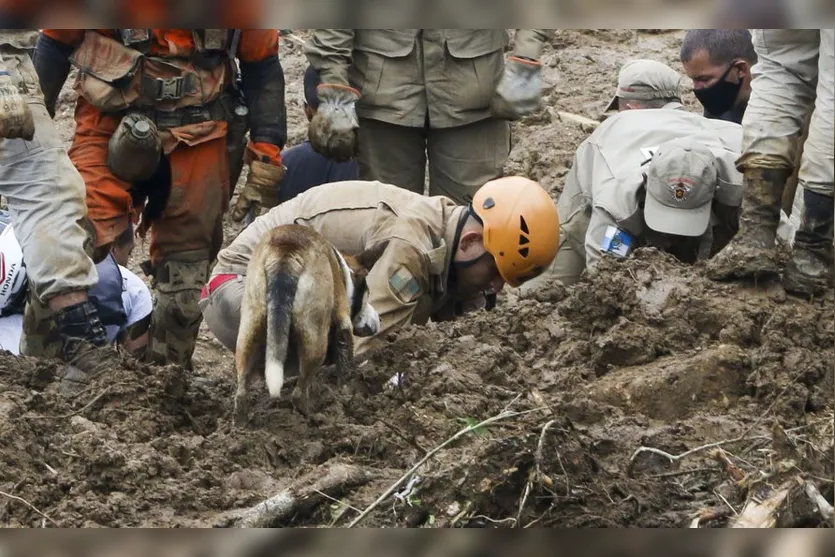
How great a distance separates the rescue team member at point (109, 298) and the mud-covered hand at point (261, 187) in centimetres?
62

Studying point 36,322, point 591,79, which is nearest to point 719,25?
point 36,322

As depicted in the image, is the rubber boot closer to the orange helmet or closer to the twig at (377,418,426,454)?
the twig at (377,418,426,454)

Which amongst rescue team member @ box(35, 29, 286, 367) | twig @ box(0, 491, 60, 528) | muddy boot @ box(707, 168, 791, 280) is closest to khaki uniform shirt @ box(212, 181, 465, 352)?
rescue team member @ box(35, 29, 286, 367)

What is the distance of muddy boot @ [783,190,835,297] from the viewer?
4.99m

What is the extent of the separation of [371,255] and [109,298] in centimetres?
149

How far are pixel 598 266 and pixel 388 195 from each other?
1.05 metres

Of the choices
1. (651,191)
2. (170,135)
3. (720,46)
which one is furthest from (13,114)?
(720,46)

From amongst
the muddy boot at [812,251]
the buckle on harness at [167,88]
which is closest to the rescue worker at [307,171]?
the buckle on harness at [167,88]

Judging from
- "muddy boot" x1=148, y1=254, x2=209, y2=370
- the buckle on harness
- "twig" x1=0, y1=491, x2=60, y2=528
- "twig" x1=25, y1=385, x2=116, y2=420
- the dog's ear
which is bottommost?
"muddy boot" x1=148, y1=254, x2=209, y2=370

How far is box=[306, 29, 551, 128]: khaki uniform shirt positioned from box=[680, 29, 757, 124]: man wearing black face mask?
112 cm

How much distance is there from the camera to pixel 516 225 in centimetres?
582

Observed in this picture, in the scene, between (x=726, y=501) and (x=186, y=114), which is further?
(x=186, y=114)

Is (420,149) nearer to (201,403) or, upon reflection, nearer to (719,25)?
(201,403)

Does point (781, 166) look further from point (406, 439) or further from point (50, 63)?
point (50, 63)
